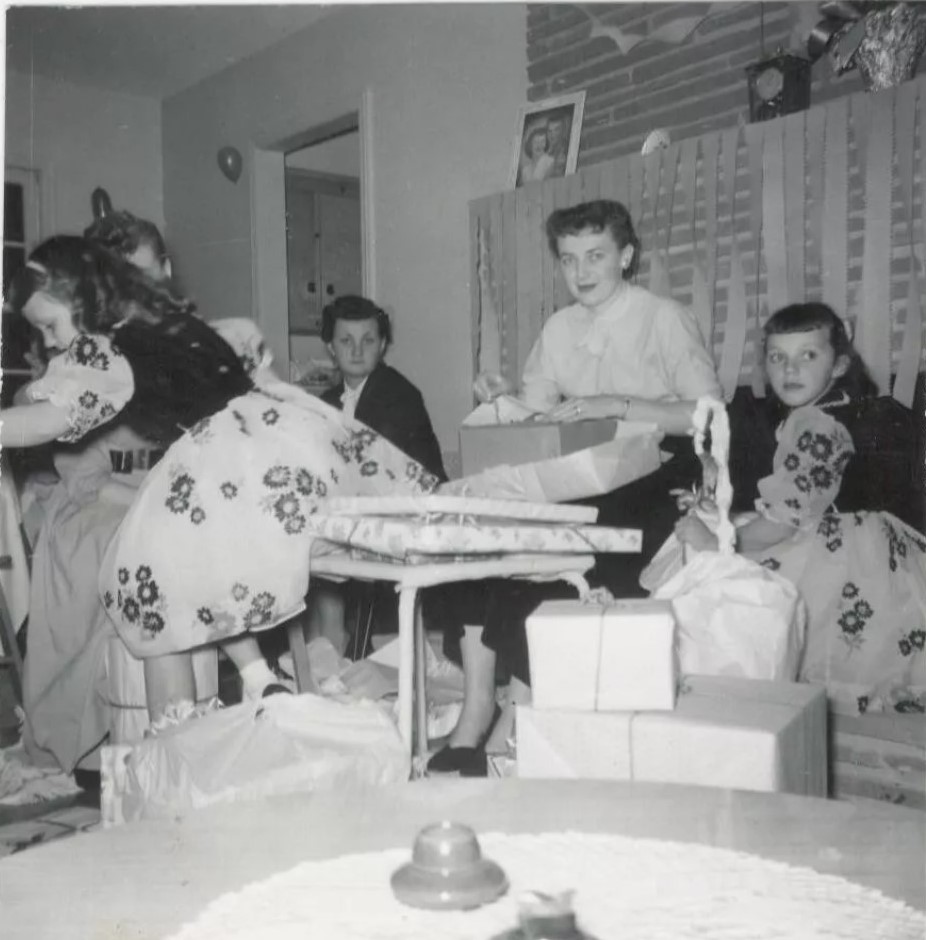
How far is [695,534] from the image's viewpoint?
181 cm

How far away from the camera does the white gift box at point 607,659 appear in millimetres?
1113

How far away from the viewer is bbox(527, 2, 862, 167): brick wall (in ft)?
8.50

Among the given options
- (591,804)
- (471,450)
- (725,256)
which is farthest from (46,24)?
(591,804)

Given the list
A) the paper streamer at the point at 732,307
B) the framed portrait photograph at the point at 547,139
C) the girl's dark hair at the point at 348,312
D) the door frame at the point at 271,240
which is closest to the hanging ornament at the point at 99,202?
the door frame at the point at 271,240

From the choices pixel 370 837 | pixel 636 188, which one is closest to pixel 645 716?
pixel 370 837

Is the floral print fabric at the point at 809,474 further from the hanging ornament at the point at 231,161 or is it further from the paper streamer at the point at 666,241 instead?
the hanging ornament at the point at 231,161

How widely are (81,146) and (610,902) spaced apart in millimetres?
4566

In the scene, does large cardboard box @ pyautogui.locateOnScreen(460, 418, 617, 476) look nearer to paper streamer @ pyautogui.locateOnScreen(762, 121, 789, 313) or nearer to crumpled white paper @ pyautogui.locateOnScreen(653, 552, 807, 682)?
crumpled white paper @ pyautogui.locateOnScreen(653, 552, 807, 682)

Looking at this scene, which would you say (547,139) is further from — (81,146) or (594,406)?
(81,146)

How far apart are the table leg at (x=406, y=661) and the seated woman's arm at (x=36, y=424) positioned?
0.67 metres

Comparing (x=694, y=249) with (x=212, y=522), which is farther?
(x=694, y=249)

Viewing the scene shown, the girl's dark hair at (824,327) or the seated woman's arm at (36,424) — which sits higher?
the girl's dark hair at (824,327)

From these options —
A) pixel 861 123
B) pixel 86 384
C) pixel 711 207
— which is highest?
pixel 861 123

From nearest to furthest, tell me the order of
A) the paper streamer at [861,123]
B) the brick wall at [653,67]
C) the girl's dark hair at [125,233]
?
the girl's dark hair at [125,233] < the paper streamer at [861,123] < the brick wall at [653,67]
